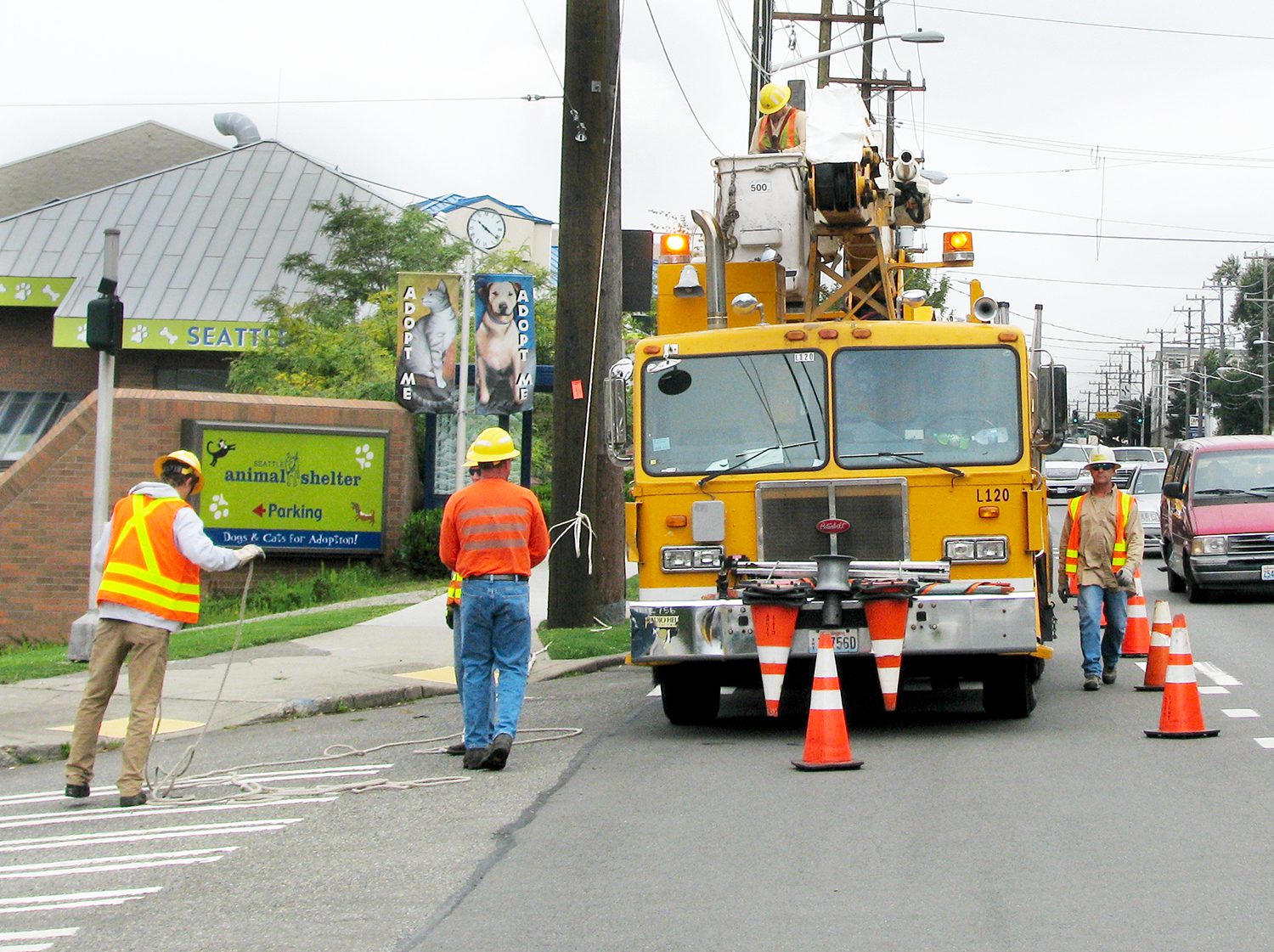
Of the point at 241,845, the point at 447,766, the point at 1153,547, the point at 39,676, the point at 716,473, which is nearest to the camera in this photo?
the point at 241,845

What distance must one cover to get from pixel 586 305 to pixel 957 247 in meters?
4.00

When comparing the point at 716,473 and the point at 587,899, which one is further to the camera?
the point at 716,473

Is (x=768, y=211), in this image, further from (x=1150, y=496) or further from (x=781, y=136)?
(x=1150, y=496)

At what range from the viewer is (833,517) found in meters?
10.1

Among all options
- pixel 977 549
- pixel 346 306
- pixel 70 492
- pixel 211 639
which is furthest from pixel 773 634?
pixel 346 306

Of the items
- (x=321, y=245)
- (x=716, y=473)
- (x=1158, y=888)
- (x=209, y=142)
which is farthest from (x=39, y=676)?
(x=209, y=142)

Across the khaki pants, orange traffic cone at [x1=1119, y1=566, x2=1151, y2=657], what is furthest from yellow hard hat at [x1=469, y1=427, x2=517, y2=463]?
orange traffic cone at [x1=1119, y1=566, x2=1151, y2=657]

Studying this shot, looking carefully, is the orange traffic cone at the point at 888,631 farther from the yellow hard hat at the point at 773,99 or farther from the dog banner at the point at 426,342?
the dog banner at the point at 426,342

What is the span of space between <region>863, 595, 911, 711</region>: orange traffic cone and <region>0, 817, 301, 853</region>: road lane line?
3589mm

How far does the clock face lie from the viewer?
5037cm

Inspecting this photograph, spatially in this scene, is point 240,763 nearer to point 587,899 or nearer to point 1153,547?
point 587,899

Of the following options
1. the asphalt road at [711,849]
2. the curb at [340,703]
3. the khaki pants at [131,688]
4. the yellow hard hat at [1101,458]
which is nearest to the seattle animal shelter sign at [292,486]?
the curb at [340,703]

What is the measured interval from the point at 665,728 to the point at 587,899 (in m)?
4.63

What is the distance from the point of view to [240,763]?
9.79 meters
